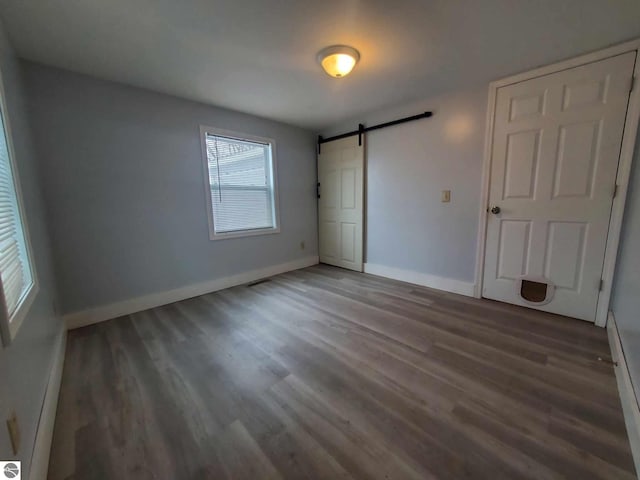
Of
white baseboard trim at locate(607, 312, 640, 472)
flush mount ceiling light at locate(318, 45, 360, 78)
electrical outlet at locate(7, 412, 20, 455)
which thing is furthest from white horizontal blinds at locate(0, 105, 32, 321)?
white baseboard trim at locate(607, 312, 640, 472)

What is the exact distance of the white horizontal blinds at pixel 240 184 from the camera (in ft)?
10.2

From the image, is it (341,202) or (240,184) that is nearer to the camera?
(240,184)

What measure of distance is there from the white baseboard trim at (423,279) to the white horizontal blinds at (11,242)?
130 inches

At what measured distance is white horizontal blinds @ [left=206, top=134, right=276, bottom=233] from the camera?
311 centimetres

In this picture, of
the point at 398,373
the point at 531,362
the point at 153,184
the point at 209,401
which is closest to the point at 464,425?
the point at 398,373

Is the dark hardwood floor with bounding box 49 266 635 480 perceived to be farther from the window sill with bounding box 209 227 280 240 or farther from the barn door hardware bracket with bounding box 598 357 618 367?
the window sill with bounding box 209 227 280 240

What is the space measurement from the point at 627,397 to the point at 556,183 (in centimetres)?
166

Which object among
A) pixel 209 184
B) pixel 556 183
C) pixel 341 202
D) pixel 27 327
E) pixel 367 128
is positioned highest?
pixel 367 128

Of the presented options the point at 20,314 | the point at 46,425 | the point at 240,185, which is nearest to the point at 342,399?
the point at 46,425

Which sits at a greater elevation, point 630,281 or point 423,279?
point 630,281

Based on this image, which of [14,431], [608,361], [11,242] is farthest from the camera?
[608,361]

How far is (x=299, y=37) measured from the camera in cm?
177

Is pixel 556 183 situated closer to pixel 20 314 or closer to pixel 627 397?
pixel 627 397

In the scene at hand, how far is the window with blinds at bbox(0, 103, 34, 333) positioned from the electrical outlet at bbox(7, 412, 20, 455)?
A: 34 cm
